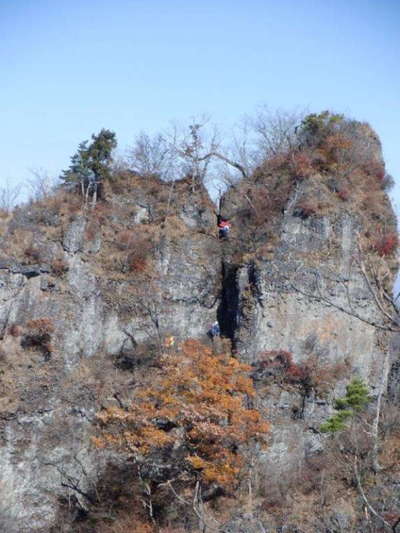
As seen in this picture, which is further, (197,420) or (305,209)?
(305,209)

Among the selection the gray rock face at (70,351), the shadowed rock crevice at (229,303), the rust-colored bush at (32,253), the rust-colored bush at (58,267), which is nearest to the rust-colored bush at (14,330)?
the gray rock face at (70,351)

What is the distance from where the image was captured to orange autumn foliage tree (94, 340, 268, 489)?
840 inches

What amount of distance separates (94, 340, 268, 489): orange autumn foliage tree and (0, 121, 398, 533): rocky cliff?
2.27 m

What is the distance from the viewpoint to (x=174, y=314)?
2895cm

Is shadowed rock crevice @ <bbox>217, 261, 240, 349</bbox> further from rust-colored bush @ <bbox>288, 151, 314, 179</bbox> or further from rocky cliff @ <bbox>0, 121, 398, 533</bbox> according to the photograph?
rust-colored bush @ <bbox>288, 151, 314, 179</bbox>

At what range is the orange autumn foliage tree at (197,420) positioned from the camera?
2133cm

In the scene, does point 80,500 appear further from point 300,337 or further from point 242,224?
point 242,224

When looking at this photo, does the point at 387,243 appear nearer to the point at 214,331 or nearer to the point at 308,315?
the point at 308,315

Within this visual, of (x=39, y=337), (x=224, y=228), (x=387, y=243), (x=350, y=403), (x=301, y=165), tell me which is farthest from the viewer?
(x=224, y=228)

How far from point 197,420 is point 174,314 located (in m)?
8.28

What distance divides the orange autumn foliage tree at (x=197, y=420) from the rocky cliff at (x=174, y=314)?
89.4 inches

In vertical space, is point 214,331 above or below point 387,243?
below

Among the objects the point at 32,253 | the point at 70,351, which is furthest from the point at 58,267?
the point at 70,351

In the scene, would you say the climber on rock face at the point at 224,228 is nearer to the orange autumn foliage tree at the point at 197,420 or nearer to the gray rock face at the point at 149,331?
the gray rock face at the point at 149,331
